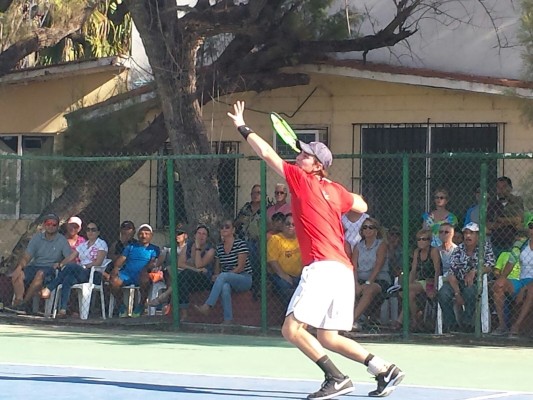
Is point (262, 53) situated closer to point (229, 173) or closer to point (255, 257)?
point (229, 173)

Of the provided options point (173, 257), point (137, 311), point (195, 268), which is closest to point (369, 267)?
point (195, 268)

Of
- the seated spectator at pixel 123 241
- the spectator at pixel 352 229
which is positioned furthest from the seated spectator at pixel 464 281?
the seated spectator at pixel 123 241

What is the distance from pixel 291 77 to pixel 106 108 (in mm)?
3096

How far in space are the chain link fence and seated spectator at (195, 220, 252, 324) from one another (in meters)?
0.04

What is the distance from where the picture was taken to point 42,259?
15695 mm

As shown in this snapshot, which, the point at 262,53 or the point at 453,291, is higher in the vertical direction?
the point at 262,53

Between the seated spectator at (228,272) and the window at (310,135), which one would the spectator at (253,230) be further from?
the window at (310,135)

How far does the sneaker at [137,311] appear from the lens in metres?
15.5

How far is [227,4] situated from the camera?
16.0 meters

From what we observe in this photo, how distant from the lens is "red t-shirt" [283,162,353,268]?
28.3 feet

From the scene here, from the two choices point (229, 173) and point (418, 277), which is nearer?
point (418, 277)

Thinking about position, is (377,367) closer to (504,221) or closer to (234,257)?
(504,221)

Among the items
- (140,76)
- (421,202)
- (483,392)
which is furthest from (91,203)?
(483,392)

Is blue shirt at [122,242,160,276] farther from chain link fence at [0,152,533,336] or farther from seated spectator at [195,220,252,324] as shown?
seated spectator at [195,220,252,324]
